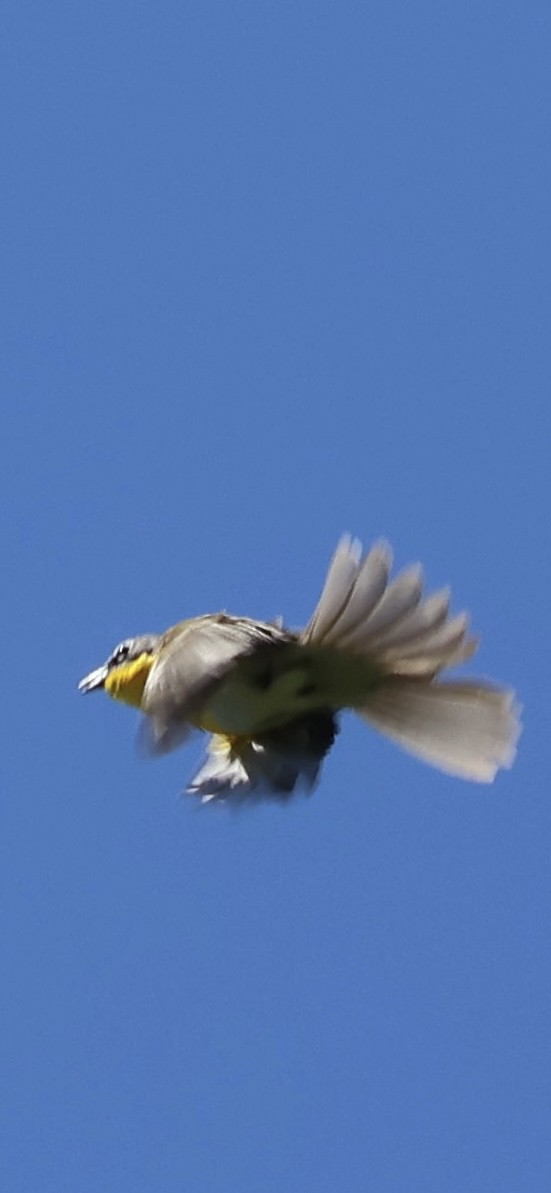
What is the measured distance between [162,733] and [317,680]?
1458mm

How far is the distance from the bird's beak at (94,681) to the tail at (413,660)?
98 cm

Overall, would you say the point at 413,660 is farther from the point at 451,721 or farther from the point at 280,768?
the point at 280,768

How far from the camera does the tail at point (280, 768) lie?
9023 millimetres

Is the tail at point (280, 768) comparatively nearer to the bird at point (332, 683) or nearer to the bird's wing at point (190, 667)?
the bird at point (332, 683)

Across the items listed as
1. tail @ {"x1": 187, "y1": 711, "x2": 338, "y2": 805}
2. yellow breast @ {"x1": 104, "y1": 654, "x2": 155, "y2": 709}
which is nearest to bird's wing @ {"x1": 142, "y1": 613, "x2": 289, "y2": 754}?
yellow breast @ {"x1": 104, "y1": 654, "x2": 155, "y2": 709}

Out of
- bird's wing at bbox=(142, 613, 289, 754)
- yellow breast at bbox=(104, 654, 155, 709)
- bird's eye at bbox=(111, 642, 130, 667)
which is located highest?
bird's eye at bbox=(111, 642, 130, 667)

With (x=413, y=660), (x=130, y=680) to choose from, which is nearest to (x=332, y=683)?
(x=413, y=660)

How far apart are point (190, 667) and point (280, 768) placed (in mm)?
1094

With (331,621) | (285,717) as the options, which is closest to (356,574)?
(331,621)

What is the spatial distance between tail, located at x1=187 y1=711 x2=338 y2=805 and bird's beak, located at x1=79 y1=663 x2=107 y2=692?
0.61 meters

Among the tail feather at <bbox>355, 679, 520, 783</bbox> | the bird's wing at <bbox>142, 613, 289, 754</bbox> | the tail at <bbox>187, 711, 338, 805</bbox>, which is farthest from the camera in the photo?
the tail at <bbox>187, 711, 338, 805</bbox>

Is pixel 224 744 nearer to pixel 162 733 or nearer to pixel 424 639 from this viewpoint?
pixel 424 639

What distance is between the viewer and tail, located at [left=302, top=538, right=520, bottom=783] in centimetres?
849

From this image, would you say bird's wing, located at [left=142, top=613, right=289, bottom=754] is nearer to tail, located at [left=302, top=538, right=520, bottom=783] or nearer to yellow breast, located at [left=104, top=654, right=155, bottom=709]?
tail, located at [left=302, top=538, right=520, bottom=783]
